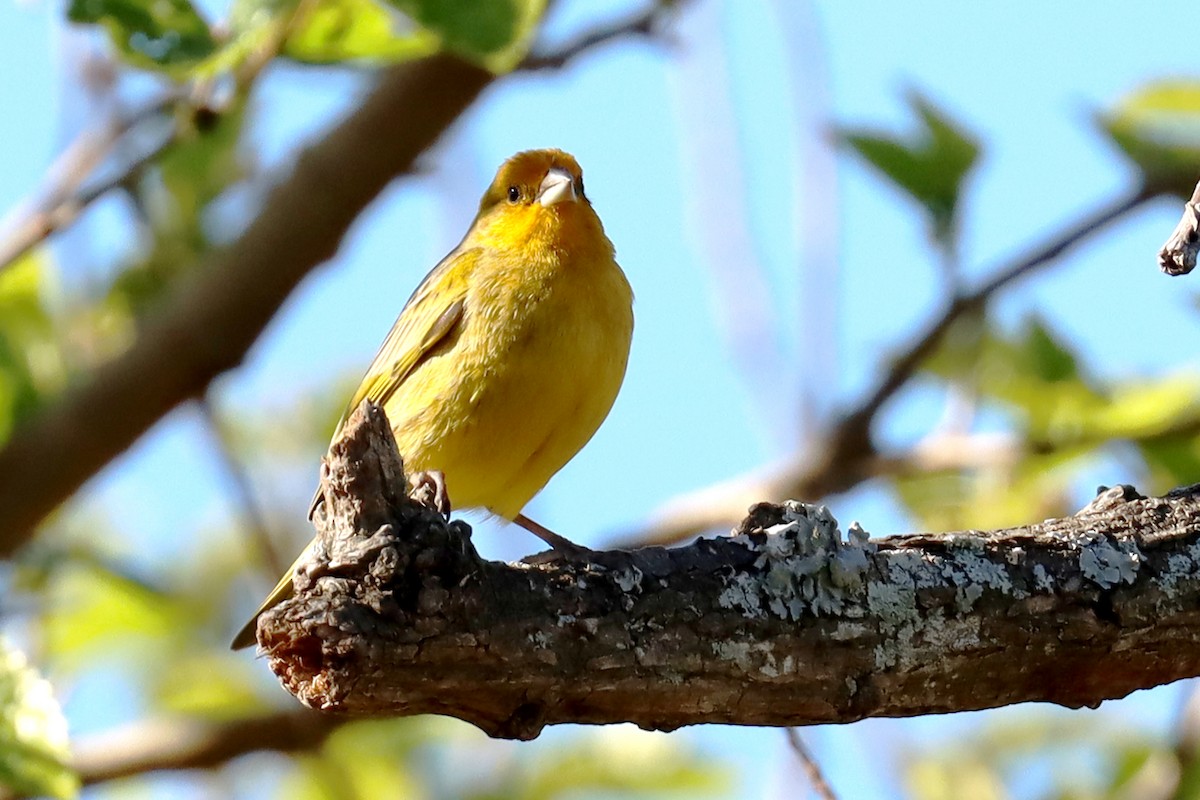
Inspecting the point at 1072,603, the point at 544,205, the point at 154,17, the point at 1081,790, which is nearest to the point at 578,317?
the point at 544,205

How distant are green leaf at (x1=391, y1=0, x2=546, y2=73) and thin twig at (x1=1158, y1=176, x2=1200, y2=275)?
4.95 feet

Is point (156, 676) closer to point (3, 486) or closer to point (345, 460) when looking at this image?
point (3, 486)

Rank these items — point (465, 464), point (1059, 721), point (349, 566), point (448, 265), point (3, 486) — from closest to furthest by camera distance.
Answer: point (349, 566)
point (465, 464)
point (3, 486)
point (448, 265)
point (1059, 721)

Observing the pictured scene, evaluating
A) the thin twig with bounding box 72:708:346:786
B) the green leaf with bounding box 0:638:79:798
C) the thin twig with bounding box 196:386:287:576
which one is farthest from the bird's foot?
the green leaf with bounding box 0:638:79:798

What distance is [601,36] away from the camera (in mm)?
4875

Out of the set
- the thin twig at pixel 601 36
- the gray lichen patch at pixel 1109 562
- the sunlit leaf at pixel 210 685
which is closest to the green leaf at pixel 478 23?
the thin twig at pixel 601 36

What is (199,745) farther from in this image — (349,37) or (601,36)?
(601,36)

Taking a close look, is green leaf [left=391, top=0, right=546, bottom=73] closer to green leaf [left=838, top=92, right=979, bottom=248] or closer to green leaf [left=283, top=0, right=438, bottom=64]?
green leaf [left=283, top=0, right=438, bottom=64]

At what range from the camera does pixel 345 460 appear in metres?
2.59

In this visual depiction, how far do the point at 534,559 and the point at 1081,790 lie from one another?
319 centimetres

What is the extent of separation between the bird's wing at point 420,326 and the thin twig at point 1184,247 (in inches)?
100

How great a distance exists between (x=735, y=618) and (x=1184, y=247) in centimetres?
103

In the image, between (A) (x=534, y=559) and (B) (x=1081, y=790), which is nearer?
(A) (x=534, y=559)

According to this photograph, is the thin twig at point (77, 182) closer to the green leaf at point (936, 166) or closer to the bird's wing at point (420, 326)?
the bird's wing at point (420, 326)
